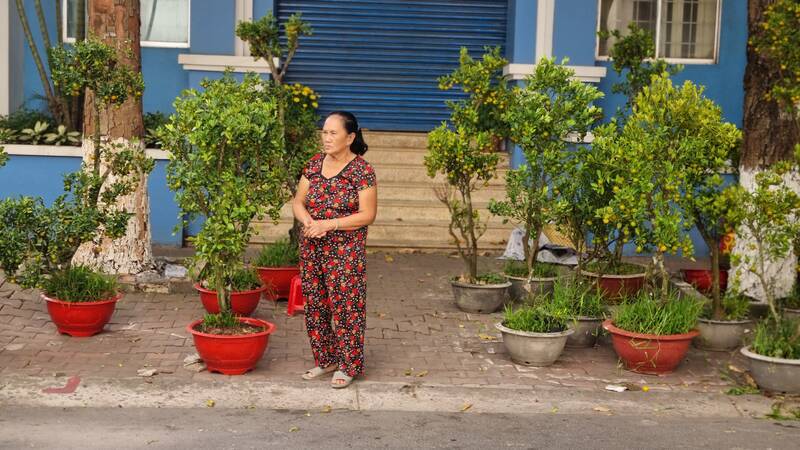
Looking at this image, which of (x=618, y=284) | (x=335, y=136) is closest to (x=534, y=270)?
(x=618, y=284)

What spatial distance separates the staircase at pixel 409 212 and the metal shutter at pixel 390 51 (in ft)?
3.15

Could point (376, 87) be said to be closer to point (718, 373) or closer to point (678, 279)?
point (678, 279)

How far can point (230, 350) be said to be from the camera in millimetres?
7098

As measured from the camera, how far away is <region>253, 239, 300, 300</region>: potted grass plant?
941 cm

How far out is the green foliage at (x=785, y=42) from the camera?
8.16 metres

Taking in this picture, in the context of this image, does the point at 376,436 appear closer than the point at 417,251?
Yes

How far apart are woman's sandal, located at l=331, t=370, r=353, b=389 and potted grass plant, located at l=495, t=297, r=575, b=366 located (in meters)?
1.31

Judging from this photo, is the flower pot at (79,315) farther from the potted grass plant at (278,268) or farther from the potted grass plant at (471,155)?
the potted grass plant at (471,155)

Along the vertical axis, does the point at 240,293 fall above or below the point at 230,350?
above

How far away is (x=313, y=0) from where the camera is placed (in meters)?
13.7

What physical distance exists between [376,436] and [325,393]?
0.86 m

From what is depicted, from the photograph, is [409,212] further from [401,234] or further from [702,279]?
[702,279]

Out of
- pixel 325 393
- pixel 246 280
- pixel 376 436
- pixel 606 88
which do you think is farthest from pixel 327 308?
pixel 606 88

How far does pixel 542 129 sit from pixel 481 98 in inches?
37.7
